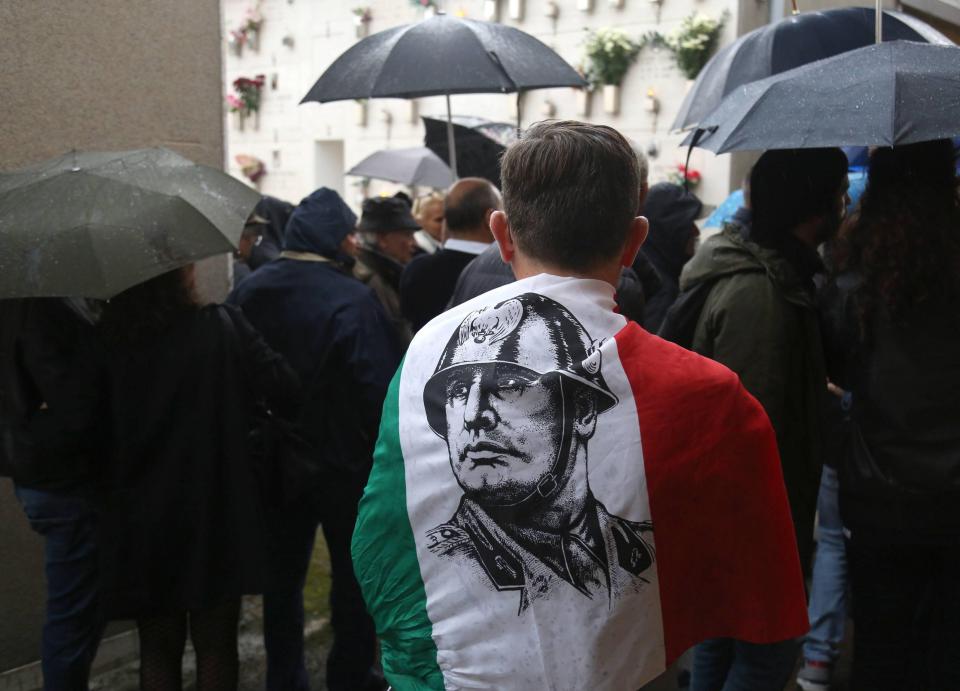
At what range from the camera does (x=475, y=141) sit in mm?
6727

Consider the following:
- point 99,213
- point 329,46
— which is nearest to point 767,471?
point 99,213

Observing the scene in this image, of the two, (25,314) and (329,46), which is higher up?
(329,46)

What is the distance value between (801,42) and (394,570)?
11.5ft

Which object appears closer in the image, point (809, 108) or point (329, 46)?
point (809, 108)

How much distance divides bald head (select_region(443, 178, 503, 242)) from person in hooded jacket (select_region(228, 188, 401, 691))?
502 millimetres

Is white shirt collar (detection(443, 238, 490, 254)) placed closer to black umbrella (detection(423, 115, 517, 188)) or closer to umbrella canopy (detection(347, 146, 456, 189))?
black umbrella (detection(423, 115, 517, 188))

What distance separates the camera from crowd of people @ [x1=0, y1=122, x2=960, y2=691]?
1.64m

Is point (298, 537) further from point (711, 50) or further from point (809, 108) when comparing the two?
point (711, 50)

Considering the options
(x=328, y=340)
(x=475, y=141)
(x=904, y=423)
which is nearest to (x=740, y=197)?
(x=475, y=141)

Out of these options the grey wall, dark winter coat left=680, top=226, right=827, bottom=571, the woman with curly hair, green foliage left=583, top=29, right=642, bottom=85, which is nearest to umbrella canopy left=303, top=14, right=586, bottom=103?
the grey wall

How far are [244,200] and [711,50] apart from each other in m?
7.05

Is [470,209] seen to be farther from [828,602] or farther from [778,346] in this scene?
[828,602]

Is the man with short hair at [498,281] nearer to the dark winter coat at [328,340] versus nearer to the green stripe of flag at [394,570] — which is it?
the dark winter coat at [328,340]

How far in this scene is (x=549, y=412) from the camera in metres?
1.61
